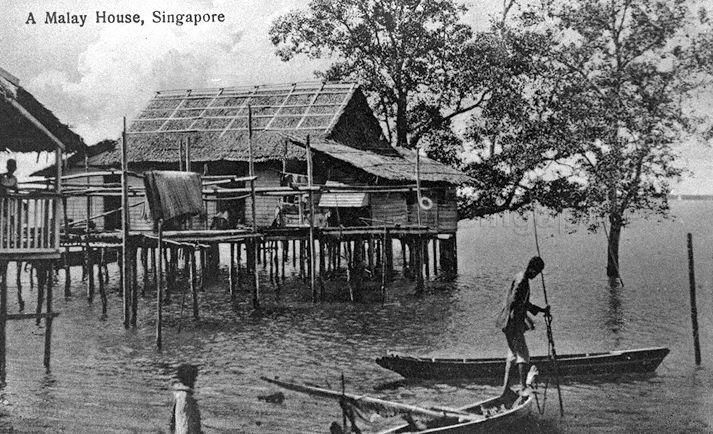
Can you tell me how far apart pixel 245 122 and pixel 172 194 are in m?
10.3

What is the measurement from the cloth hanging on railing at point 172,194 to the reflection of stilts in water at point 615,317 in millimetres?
8834

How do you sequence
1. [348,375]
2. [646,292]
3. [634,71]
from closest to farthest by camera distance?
1. [348,375]
2. [634,71]
3. [646,292]

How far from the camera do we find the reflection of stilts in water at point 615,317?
14.6 m

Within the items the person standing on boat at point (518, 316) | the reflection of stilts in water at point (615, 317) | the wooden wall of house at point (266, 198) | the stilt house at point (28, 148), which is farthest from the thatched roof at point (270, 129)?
the person standing on boat at point (518, 316)

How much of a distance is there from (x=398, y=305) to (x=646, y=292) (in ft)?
27.6

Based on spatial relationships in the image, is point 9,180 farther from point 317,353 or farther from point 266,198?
point 266,198

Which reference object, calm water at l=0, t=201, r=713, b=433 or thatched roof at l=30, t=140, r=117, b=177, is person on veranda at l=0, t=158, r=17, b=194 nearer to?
calm water at l=0, t=201, r=713, b=433

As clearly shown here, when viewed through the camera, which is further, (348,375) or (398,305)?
(398,305)

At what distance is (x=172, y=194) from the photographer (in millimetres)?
13367

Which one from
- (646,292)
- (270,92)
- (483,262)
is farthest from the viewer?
(483,262)

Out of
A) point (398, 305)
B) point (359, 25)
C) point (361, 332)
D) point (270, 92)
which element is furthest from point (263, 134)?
point (361, 332)

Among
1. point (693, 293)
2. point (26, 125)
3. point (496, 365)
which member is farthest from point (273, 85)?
point (693, 293)

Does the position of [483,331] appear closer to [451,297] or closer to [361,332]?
[361,332]

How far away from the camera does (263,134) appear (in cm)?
2225
